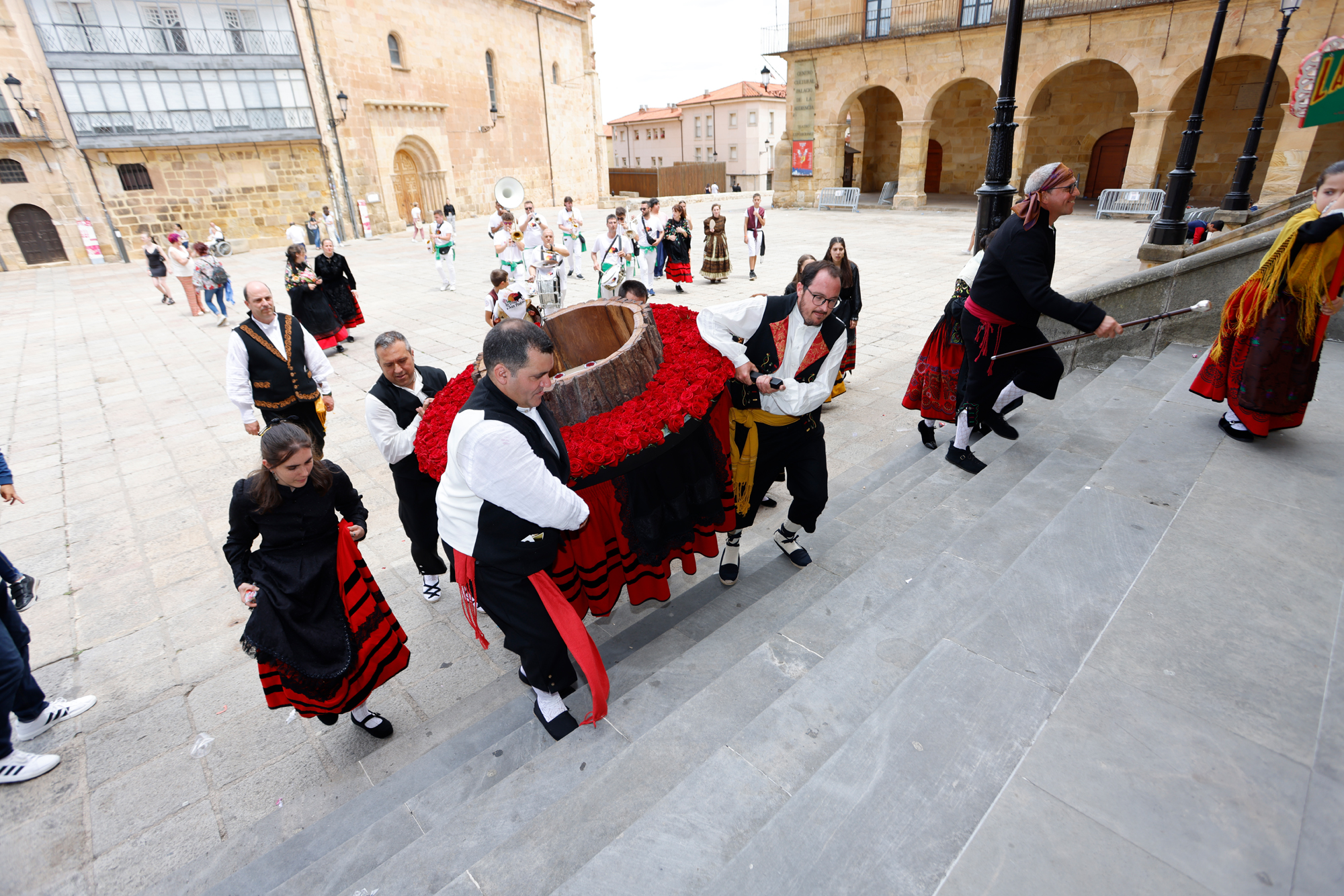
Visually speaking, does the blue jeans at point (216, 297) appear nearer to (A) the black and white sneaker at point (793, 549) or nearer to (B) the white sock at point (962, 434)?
(A) the black and white sneaker at point (793, 549)

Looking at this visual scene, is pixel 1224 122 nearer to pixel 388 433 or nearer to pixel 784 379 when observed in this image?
pixel 784 379

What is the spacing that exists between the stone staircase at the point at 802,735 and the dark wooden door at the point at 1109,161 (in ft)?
89.3

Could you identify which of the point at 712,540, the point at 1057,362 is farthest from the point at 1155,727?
the point at 1057,362

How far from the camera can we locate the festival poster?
91.1ft

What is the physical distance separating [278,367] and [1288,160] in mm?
24644

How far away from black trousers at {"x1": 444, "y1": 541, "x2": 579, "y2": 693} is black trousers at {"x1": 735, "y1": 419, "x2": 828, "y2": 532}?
148 cm

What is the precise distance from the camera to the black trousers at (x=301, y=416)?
15.9 ft

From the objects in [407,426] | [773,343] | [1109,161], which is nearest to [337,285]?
[407,426]

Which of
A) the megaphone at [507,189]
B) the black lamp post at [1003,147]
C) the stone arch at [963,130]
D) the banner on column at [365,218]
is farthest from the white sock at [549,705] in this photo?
the stone arch at [963,130]

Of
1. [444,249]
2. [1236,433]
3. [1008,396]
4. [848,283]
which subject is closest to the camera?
[1236,433]

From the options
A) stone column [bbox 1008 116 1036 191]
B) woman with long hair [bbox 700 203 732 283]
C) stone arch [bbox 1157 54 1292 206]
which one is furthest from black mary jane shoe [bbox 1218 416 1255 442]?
stone arch [bbox 1157 54 1292 206]

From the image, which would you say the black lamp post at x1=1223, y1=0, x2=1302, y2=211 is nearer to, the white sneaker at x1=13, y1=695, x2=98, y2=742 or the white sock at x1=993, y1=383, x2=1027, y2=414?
the white sock at x1=993, y1=383, x2=1027, y2=414

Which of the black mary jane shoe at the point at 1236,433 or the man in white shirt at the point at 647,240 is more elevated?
the man in white shirt at the point at 647,240

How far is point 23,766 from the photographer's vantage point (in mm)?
3027
